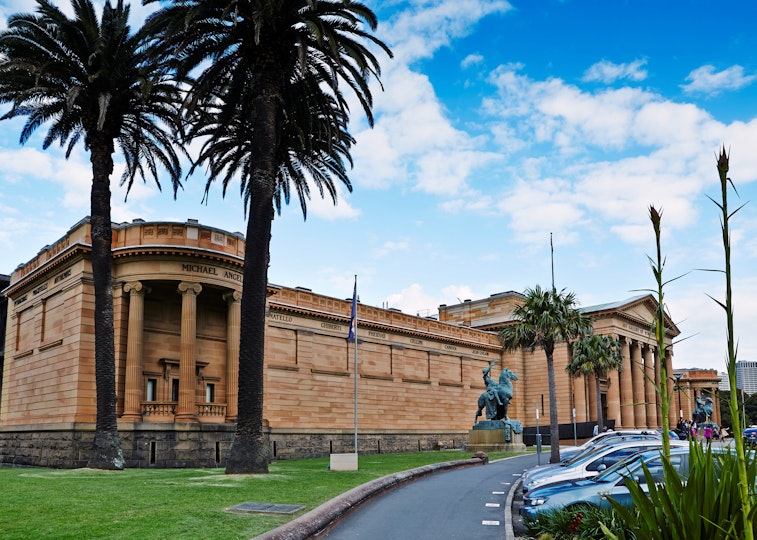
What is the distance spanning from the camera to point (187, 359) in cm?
3484

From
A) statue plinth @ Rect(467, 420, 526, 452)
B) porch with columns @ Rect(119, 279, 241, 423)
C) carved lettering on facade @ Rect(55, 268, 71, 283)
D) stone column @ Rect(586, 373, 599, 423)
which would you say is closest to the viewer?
porch with columns @ Rect(119, 279, 241, 423)

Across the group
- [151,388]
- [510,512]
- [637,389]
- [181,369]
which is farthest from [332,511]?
[637,389]

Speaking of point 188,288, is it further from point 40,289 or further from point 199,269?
point 40,289

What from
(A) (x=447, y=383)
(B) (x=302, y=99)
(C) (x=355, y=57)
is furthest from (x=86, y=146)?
(A) (x=447, y=383)

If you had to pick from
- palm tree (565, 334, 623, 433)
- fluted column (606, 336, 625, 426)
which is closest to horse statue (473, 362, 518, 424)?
palm tree (565, 334, 623, 433)

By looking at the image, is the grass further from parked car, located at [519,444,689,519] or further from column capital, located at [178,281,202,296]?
column capital, located at [178,281,202,296]

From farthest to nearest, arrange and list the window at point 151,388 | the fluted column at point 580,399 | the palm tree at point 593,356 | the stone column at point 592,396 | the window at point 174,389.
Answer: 1. the stone column at point 592,396
2. the fluted column at point 580,399
3. the palm tree at point 593,356
4. the window at point 174,389
5. the window at point 151,388

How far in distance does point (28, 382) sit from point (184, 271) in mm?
12333

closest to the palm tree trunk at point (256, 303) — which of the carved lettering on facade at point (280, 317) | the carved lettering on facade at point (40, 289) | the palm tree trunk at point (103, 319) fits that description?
the palm tree trunk at point (103, 319)

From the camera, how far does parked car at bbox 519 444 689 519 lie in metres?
13.0

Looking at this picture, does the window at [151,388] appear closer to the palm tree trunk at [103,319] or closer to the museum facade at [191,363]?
the museum facade at [191,363]

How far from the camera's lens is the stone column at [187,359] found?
34.2 m

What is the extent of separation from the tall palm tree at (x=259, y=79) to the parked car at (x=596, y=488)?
12.1m

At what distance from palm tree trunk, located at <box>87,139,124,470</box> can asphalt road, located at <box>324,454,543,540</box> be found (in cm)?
1261
